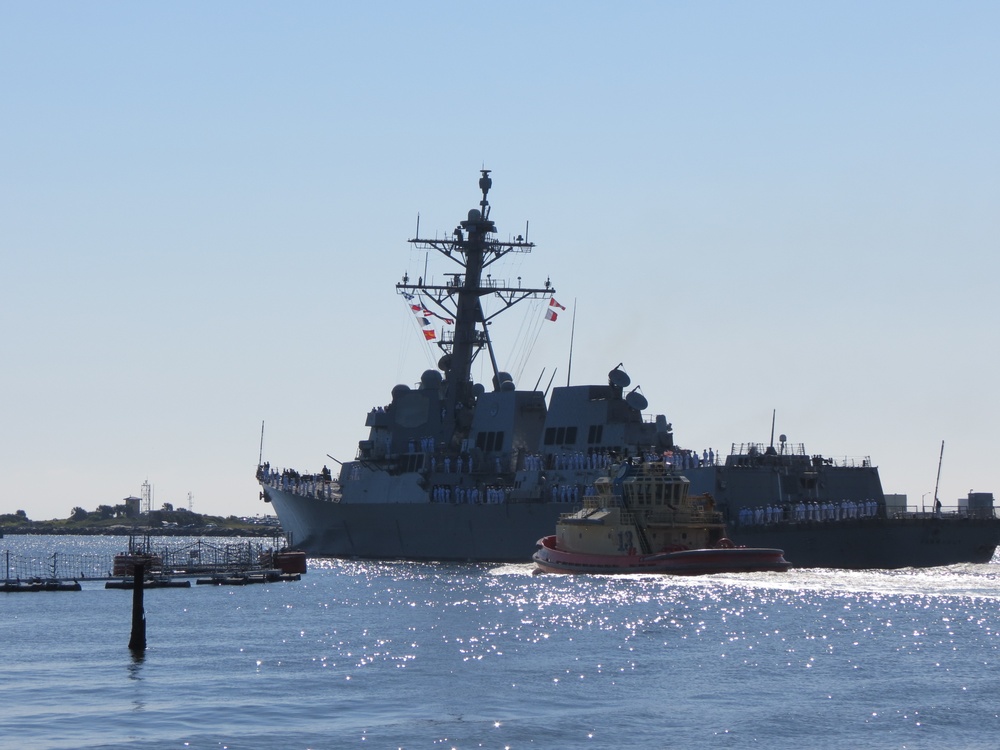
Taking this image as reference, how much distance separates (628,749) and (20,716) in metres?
11.0

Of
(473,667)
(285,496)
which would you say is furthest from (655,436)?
(473,667)

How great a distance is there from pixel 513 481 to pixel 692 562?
15676 mm

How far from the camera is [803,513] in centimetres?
5400

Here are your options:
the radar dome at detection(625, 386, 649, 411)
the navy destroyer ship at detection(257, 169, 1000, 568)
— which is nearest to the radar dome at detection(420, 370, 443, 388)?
the navy destroyer ship at detection(257, 169, 1000, 568)

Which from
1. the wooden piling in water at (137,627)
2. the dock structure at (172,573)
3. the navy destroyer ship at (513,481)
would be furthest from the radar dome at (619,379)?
the wooden piling in water at (137,627)

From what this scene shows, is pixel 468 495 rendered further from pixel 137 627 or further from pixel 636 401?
pixel 137 627

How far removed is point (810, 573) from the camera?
52.4 m

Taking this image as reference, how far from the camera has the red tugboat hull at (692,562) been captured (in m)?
48.2

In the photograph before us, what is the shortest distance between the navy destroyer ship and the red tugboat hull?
11.8 ft

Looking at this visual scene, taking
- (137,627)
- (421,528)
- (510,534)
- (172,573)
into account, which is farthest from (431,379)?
(137,627)

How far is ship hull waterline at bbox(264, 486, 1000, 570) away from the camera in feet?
173

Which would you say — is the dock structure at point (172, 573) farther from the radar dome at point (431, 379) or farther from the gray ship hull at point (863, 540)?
the gray ship hull at point (863, 540)

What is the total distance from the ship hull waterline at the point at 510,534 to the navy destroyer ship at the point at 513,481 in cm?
6

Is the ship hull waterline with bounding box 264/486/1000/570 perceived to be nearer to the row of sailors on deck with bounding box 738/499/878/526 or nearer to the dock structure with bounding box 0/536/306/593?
the row of sailors on deck with bounding box 738/499/878/526
